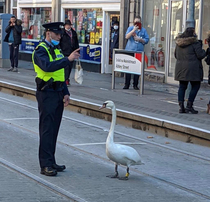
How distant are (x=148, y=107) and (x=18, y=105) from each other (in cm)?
327

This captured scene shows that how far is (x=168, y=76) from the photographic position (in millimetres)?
17922

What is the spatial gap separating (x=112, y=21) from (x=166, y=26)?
303 cm

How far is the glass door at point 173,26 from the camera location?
57.4 feet

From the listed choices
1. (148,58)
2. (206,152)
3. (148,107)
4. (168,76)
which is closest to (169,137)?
(206,152)

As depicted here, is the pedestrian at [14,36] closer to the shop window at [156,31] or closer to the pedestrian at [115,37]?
the pedestrian at [115,37]

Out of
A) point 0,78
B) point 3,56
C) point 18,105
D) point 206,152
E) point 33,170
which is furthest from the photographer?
point 3,56

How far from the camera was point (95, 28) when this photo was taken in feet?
69.7

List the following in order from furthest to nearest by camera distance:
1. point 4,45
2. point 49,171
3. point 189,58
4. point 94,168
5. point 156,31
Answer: point 4,45
point 156,31
point 189,58
point 94,168
point 49,171

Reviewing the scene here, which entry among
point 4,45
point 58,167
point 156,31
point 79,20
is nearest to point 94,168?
point 58,167

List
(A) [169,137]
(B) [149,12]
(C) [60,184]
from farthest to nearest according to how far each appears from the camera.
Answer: (B) [149,12] < (A) [169,137] < (C) [60,184]

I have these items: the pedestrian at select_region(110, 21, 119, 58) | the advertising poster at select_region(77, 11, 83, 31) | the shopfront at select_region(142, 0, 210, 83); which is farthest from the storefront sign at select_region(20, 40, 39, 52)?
the shopfront at select_region(142, 0, 210, 83)

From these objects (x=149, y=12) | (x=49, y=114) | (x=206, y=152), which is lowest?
(x=206, y=152)

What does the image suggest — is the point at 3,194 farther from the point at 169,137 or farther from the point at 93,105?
the point at 93,105

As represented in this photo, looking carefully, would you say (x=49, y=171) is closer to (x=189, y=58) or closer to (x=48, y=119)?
(x=48, y=119)
